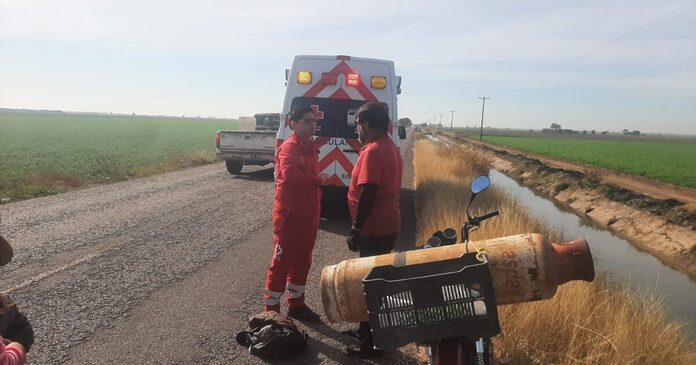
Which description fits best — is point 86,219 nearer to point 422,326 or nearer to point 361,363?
point 361,363

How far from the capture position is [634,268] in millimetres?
9383

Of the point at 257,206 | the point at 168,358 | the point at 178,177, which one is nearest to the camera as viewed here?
the point at 168,358

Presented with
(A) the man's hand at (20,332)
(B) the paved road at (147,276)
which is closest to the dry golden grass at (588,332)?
(B) the paved road at (147,276)

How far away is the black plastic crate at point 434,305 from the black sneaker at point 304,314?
8.04 feet

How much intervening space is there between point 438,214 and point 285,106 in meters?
3.01

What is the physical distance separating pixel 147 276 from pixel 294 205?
231cm

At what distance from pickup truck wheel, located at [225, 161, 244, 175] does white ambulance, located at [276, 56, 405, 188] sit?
25.9ft

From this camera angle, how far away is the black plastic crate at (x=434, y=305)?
1931 mm

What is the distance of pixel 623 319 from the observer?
3.62m

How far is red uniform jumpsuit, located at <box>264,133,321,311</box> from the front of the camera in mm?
4051

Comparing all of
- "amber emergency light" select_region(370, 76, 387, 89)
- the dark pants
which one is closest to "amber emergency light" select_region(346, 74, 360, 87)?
"amber emergency light" select_region(370, 76, 387, 89)

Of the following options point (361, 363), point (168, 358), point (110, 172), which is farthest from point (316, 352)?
point (110, 172)

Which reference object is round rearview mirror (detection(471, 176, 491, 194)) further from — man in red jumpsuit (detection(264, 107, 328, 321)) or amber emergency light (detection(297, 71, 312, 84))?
amber emergency light (detection(297, 71, 312, 84))

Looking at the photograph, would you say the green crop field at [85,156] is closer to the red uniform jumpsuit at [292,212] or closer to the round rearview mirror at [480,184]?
the red uniform jumpsuit at [292,212]
